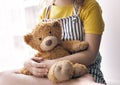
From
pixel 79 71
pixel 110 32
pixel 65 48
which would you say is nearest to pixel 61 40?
pixel 65 48

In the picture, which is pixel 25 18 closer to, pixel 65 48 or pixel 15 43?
pixel 15 43

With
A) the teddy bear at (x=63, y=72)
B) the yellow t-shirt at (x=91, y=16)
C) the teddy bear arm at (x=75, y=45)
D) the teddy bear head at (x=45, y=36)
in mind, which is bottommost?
the teddy bear at (x=63, y=72)

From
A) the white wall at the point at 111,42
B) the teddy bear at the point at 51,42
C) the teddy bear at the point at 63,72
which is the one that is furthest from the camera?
the white wall at the point at 111,42

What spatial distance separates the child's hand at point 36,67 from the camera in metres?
0.81

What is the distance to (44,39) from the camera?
84 centimetres

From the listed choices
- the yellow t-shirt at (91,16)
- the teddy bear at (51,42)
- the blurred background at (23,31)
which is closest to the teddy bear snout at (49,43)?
the teddy bear at (51,42)

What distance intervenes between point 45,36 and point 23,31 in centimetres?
40

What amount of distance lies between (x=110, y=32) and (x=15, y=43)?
455 millimetres

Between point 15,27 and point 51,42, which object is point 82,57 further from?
point 15,27

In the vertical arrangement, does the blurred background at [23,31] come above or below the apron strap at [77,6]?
below

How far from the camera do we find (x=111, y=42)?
117 centimetres

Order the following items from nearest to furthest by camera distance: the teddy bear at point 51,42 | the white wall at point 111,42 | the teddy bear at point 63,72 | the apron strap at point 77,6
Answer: the teddy bear at point 63,72, the teddy bear at point 51,42, the apron strap at point 77,6, the white wall at point 111,42

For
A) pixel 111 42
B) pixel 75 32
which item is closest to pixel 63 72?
pixel 75 32

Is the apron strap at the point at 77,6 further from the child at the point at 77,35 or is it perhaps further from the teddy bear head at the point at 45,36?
the teddy bear head at the point at 45,36
